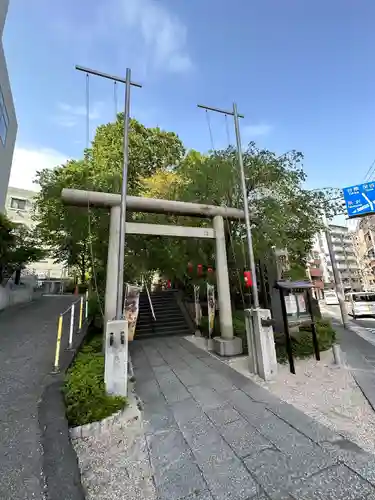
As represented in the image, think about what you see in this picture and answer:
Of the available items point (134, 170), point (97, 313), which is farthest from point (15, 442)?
point (134, 170)

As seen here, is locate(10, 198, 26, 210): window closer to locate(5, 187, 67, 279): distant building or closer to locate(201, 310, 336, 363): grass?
locate(5, 187, 67, 279): distant building

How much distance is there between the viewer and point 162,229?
7789 mm

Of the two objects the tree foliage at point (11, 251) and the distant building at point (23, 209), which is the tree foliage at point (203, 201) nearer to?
the tree foliage at point (11, 251)

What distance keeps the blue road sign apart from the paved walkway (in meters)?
13.0

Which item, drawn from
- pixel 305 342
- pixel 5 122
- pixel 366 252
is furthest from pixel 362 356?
pixel 366 252

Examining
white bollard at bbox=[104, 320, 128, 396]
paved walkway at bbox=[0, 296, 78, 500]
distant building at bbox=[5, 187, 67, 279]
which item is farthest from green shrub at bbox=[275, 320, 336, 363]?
distant building at bbox=[5, 187, 67, 279]

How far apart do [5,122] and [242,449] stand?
19.8m

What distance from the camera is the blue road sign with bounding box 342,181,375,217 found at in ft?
34.7

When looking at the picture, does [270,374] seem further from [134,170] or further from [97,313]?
[134,170]

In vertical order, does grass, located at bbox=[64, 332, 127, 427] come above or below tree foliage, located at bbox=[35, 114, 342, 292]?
below

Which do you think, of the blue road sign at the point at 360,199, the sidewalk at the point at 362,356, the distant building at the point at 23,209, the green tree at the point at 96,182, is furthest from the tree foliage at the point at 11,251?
the distant building at the point at 23,209

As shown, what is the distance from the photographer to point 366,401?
14.1ft

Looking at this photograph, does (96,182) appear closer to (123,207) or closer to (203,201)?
(203,201)

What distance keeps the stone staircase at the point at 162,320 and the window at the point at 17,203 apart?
26031 millimetres
